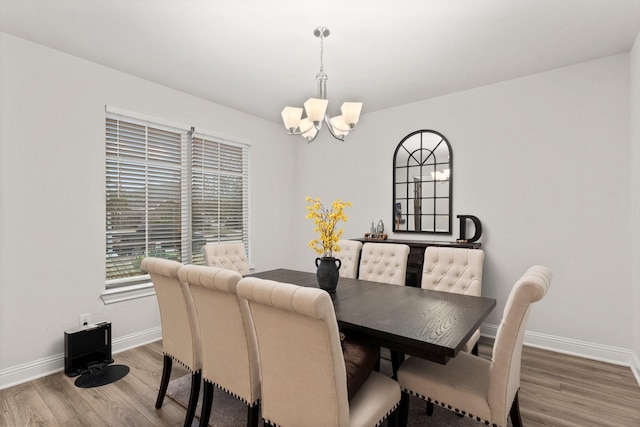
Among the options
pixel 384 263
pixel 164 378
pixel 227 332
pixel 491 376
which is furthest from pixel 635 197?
pixel 164 378

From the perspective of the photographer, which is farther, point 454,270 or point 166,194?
A: point 166,194

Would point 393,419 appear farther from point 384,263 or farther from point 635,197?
point 635,197

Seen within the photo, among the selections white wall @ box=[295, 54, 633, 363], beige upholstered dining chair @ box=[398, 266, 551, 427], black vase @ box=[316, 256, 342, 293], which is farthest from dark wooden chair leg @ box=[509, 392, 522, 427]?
white wall @ box=[295, 54, 633, 363]

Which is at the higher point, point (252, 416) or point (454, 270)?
A: point (454, 270)

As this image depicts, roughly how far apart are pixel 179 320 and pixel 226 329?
20.7 inches

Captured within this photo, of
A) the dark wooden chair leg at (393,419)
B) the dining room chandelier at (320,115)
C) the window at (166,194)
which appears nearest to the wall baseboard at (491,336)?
the window at (166,194)

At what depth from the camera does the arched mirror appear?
12.6ft

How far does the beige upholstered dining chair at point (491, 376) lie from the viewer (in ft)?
4.64

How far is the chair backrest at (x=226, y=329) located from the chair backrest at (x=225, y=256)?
1396mm

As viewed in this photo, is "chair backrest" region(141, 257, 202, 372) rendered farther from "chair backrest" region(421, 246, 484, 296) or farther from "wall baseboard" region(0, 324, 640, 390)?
"chair backrest" region(421, 246, 484, 296)

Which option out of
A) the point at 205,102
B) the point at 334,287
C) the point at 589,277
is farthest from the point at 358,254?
the point at 205,102

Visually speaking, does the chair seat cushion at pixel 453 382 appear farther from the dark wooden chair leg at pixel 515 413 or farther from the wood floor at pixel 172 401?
the wood floor at pixel 172 401

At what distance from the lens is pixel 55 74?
279cm

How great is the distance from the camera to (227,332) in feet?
5.41
